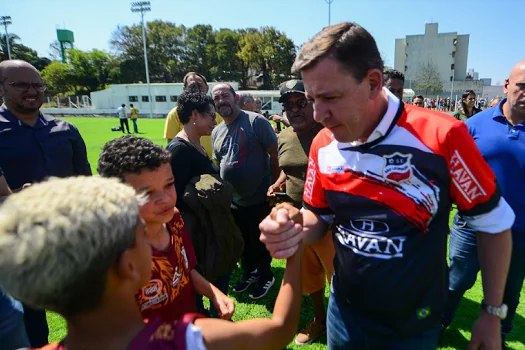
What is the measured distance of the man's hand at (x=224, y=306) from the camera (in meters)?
1.95

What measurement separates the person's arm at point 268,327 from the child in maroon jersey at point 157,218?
27.8 inches

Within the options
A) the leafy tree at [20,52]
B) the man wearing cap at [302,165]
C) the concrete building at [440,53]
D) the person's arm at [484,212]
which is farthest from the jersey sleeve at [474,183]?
the leafy tree at [20,52]

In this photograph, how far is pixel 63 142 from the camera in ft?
10.4

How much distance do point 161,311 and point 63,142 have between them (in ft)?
7.26

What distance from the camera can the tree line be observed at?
58906 millimetres

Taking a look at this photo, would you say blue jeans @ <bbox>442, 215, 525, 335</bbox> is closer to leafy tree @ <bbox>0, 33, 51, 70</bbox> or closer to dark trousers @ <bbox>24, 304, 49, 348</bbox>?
dark trousers @ <bbox>24, 304, 49, 348</bbox>

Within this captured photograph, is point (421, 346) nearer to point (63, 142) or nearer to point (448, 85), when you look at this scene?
point (63, 142)

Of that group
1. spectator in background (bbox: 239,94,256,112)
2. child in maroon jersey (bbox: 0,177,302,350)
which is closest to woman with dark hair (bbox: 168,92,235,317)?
child in maroon jersey (bbox: 0,177,302,350)

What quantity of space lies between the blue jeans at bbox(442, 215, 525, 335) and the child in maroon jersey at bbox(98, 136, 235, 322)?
6.80ft

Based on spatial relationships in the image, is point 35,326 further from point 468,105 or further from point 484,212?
point 468,105

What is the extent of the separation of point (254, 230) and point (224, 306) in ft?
7.17

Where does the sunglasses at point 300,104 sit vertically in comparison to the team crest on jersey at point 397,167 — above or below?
above

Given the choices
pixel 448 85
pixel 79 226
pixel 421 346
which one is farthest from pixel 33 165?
pixel 448 85

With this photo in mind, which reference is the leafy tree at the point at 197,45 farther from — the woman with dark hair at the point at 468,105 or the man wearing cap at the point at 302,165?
the man wearing cap at the point at 302,165
